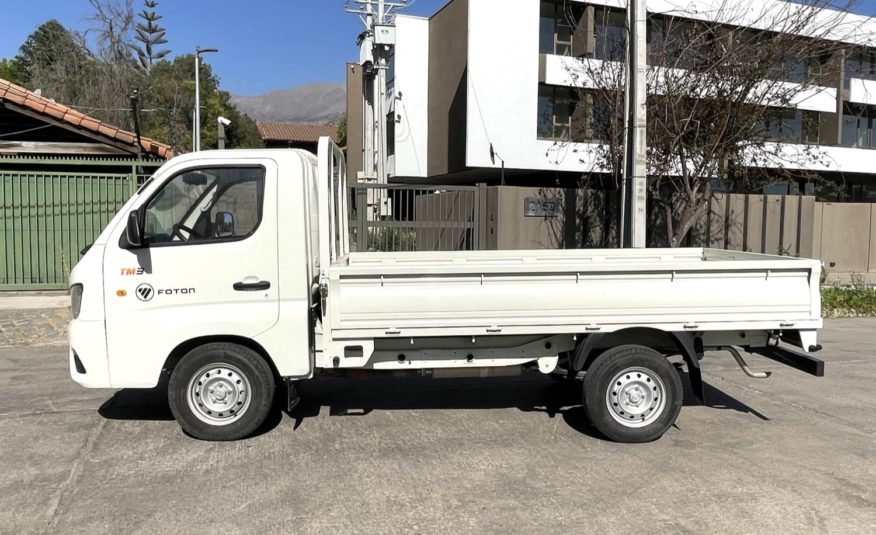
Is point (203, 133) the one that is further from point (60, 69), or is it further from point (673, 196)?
point (673, 196)

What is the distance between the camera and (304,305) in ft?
17.4

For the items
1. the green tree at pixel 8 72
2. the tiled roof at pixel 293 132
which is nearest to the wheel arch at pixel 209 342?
the green tree at pixel 8 72

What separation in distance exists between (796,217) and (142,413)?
15.6 m

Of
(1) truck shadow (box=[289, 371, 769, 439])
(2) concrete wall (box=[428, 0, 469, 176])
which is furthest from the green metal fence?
(2) concrete wall (box=[428, 0, 469, 176])

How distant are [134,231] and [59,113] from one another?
943 centimetres

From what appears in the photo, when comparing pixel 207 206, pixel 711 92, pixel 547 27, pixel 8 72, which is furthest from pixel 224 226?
pixel 8 72

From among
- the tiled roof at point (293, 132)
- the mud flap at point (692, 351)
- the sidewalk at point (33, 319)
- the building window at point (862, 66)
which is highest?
the tiled roof at point (293, 132)

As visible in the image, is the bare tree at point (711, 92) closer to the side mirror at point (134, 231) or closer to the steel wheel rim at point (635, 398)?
the steel wheel rim at point (635, 398)

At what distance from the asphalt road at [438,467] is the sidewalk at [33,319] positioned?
2549 millimetres

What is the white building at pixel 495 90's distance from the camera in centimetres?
2469

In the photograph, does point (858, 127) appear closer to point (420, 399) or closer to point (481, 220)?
point (481, 220)

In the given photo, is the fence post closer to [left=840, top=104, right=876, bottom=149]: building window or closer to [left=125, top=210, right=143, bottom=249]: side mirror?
[left=125, top=210, right=143, bottom=249]: side mirror

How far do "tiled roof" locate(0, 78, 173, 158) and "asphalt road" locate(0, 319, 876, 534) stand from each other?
289 inches

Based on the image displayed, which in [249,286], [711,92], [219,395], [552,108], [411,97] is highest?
[411,97]
